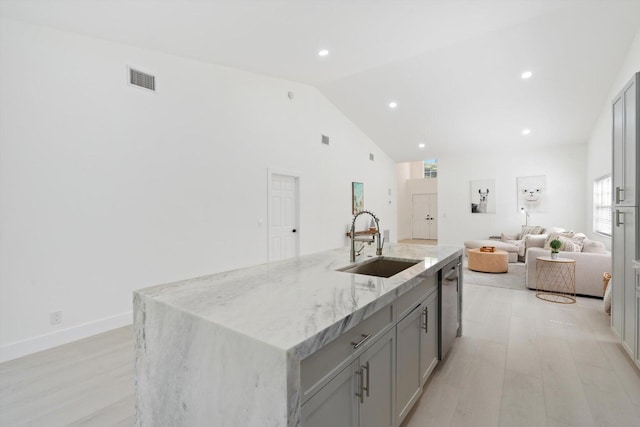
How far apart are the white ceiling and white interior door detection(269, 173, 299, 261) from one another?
5.76ft

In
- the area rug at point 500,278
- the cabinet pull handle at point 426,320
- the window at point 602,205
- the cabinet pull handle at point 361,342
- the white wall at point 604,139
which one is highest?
the white wall at point 604,139

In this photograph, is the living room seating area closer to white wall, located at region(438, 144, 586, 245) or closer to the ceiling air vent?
white wall, located at region(438, 144, 586, 245)

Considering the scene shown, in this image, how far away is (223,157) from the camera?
4.38 metres

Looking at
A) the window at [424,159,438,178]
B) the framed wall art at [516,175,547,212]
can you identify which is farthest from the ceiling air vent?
the window at [424,159,438,178]

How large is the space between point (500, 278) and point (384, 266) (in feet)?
13.0

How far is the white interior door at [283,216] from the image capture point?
5176 millimetres

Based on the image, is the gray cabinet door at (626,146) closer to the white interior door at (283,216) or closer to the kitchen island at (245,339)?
the kitchen island at (245,339)

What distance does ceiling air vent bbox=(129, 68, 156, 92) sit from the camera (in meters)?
3.42

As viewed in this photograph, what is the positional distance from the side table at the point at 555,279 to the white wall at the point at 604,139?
173 centimetres

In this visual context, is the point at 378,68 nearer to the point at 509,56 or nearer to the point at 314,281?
the point at 509,56

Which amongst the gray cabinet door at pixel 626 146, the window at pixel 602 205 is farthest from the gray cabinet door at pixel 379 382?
the window at pixel 602 205

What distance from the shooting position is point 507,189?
8.34 meters

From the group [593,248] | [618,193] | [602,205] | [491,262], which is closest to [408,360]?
[618,193]

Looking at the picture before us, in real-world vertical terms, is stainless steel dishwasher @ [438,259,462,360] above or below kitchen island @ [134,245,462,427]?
below
